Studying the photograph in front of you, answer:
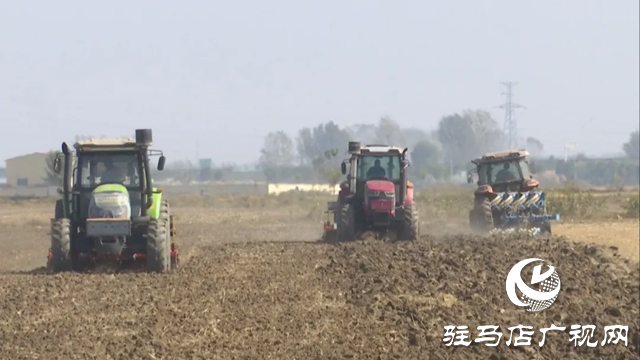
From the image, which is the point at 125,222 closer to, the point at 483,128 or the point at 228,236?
the point at 228,236

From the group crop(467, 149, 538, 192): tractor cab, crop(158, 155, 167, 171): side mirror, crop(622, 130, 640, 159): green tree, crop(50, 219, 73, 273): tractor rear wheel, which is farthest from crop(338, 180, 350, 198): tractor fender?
crop(622, 130, 640, 159): green tree

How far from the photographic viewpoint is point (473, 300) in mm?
13164

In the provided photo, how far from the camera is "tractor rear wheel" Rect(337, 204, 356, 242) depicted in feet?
72.7

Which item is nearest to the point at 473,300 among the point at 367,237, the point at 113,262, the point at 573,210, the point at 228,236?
the point at 113,262

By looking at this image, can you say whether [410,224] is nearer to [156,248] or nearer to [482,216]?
[482,216]

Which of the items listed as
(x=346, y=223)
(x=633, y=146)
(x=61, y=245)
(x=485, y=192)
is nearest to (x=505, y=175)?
(x=485, y=192)

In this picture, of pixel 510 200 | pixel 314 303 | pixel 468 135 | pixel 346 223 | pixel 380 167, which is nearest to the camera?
pixel 314 303

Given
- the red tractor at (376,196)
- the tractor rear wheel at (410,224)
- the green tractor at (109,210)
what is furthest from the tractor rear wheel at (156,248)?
the tractor rear wheel at (410,224)

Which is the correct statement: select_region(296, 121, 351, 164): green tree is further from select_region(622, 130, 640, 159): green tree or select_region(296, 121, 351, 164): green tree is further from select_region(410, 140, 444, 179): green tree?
select_region(622, 130, 640, 159): green tree

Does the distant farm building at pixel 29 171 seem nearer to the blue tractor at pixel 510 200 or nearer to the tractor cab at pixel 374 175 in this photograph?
the blue tractor at pixel 510 200

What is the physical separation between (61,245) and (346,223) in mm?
7841

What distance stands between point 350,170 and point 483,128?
291ft

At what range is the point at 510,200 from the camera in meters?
25.2

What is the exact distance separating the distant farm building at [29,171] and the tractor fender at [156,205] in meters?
Answer: 40.8
